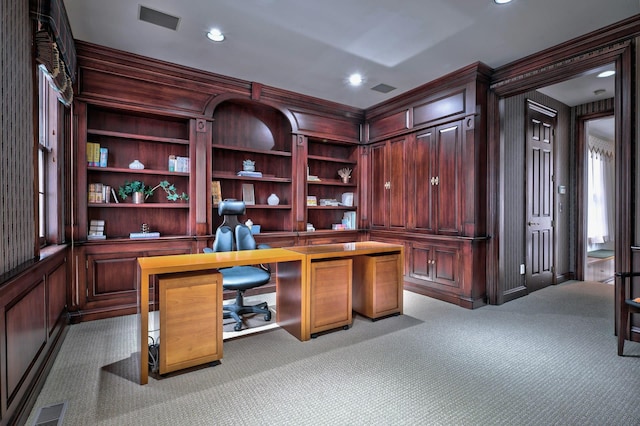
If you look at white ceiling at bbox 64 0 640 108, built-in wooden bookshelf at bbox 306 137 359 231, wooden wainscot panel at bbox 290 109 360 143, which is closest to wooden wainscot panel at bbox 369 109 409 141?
wooden wainscot panel at bbox 290 109 360 143

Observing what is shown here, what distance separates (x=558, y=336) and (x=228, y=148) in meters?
4.05

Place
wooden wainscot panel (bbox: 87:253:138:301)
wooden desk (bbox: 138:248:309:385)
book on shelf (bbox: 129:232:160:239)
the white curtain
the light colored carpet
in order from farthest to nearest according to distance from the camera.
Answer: the white curtain < book on shelf (bbox: 129:232:160:239) < wooden wainscot panel (bbox: 87:253:138:301) < wooden desk (bbox: 138:248:309:385) < the light colored carpet

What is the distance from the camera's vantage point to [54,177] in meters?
2.98

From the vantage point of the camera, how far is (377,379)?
2121mm

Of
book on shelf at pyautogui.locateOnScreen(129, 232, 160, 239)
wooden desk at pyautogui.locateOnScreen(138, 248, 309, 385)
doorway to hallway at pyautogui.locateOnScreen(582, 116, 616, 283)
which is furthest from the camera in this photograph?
doorway to hallway at pyautogui.locateOnScreen(582, 116, 616, 283)

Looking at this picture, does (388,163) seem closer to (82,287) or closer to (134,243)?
(134,243)

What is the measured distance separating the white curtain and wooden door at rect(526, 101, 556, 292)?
120 inches

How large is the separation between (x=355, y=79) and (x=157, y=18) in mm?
2223

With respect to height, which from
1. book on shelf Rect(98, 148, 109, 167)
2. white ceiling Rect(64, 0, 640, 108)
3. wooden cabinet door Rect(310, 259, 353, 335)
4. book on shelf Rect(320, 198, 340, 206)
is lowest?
wooden cabinet door Rect(310, 259, 353, 335)

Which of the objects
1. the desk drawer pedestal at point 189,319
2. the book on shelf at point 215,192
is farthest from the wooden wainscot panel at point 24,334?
the book on shelf at point 215,192

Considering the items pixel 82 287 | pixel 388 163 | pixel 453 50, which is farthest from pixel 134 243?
pixel 453 50

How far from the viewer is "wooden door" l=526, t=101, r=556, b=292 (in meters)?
4.38

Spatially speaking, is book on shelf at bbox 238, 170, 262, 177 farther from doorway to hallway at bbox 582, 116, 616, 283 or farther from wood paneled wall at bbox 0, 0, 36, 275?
doorway to hallway at bbox 582, 116, 616, 283

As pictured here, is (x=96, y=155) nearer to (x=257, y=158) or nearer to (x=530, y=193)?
(x=257, y=158)
